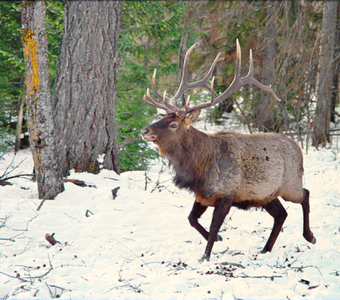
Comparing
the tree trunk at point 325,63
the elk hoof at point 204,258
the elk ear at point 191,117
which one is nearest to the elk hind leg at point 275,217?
the elk hoof at point 204,258

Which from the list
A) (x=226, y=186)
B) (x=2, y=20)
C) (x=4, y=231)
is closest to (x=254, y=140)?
(x=226, y=186)

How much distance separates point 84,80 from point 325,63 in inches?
286

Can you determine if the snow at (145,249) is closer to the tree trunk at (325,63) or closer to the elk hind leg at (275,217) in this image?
the elk hind leg at (275,217)

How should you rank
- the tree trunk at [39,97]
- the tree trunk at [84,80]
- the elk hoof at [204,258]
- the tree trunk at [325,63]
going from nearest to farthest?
the elk hoof at [204,258], the tree trunk at [39,97], the tree trunk at [84,80], the tree trunk at [325,63]

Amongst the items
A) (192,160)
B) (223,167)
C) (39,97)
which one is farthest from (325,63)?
(39,97)

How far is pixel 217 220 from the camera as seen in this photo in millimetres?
4164

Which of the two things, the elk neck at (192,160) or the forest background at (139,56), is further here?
the forest background at (139,56)

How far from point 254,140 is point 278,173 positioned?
559 millimetres

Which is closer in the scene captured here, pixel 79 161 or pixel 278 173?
pixel 278 173

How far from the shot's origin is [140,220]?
518 centimetres

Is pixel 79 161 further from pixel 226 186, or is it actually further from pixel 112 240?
pixel 226 186

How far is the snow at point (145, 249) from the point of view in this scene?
10.3 ft

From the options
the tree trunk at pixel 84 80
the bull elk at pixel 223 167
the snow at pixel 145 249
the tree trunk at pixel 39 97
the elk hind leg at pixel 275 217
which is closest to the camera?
the snow at pixel 145 249

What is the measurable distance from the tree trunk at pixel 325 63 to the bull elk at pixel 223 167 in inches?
247
